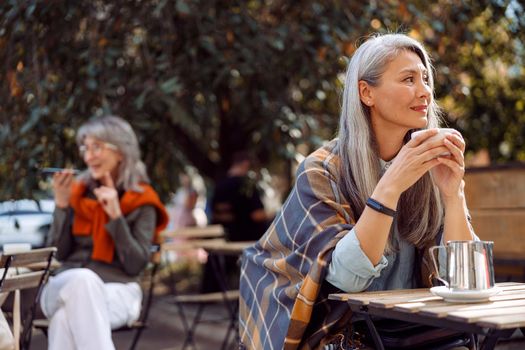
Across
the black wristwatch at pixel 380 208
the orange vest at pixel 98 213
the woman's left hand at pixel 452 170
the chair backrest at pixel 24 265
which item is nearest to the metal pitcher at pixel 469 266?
the black wristwatch at pixel 380 208

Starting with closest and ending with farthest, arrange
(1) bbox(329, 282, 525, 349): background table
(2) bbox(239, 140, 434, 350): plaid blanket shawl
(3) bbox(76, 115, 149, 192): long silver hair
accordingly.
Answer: (1) bbox(329, 282, 525, 349): background table
(2) bbox(239, 140, 434, 350): plaid blanket shawl
(3) bbox(76, 115, 149, 192): long silver hair

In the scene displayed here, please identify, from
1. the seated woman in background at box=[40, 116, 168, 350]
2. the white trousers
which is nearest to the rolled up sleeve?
the white trousers

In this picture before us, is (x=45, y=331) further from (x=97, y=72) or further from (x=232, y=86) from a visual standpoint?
(x=232, y=86)

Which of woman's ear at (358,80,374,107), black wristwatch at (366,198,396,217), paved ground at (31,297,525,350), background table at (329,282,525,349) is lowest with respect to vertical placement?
paved ground at (31,297,525,350)

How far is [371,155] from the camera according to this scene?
279cm

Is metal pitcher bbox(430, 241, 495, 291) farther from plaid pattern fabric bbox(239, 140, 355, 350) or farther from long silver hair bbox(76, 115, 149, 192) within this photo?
long silver hair bbox(76, 115, 149, 192)

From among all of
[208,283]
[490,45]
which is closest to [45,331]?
[208,283]

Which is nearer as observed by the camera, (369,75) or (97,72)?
(369,75)

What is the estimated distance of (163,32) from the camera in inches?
220

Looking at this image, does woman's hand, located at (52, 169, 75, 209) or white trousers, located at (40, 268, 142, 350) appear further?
woman's hand, located at (52, 169, 75, 209)

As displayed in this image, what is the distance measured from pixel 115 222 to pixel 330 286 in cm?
198

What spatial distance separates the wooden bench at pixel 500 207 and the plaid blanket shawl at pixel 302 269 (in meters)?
2.55

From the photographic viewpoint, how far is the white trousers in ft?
11.8

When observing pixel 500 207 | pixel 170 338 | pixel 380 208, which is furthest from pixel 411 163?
pixel 170 338
